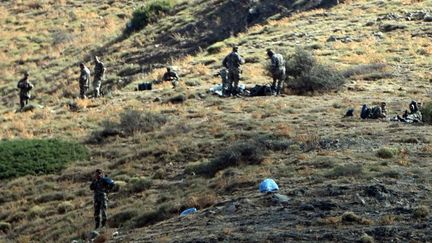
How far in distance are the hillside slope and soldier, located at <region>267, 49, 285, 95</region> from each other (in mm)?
608

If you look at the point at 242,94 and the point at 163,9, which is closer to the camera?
the point at 242,94

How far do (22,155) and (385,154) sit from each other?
9891mm

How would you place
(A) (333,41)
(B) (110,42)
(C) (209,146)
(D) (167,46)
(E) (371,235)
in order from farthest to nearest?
(B) (110,42) < (D) (167,46) < (A) (333,41) < (C) (209,146) < (E) (371,235)

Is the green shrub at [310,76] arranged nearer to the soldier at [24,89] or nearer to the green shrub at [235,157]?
the green shrub at [235,157]

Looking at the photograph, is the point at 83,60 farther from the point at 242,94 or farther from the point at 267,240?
the point at 267,240

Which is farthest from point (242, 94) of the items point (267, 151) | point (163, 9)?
point (163, 9)

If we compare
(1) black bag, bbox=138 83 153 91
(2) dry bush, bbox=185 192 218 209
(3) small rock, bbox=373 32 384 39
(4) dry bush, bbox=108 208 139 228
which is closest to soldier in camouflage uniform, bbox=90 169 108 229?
(4) dry bush, bbox=108 208 139 228

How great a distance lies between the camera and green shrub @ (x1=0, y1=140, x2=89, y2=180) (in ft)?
71.9

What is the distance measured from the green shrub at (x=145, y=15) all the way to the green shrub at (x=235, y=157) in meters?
27.6

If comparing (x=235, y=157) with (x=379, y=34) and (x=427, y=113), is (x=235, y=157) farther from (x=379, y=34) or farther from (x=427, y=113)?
(x=379, y=34)

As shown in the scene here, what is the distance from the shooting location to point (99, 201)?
1686 centimetres

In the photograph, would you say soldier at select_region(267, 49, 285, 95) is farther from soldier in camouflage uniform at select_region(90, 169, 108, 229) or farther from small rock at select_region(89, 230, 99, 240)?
small rock at select_region(89, 230, 99, 240)

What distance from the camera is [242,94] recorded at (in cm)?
2750

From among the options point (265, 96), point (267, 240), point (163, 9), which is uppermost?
point (163, 9)
